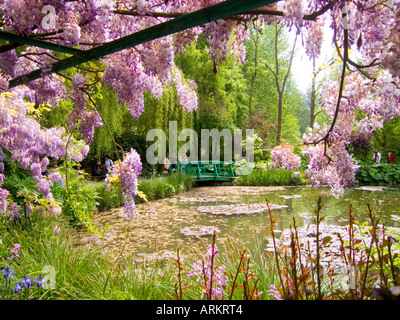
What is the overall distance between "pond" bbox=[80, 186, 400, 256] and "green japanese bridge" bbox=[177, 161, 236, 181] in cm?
318

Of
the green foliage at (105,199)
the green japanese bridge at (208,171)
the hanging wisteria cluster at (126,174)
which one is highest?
the hanging wisteria cluster at (126,174)

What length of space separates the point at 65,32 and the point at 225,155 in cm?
1554

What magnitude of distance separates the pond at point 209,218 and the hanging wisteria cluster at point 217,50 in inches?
68.2

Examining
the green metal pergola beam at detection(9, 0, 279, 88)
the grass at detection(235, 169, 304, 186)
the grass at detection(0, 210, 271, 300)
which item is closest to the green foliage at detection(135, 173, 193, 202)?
the grass at detection(235, 169, 304, 186)

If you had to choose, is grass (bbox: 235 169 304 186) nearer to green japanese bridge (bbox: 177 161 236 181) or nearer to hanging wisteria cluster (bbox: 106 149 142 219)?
green japanese bridge (bbox: 177 161 236 181)

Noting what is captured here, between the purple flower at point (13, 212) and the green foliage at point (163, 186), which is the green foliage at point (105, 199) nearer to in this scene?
the green foliage at point (163, 186)

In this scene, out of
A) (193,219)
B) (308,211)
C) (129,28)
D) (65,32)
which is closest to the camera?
(65,32)

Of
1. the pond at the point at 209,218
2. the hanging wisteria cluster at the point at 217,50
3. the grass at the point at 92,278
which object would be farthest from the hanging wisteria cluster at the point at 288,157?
the grass at the point at 92,278

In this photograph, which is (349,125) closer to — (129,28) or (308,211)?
(129,28)

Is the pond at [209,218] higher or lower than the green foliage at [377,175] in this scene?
lower

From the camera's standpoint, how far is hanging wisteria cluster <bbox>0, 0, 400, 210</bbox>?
1.26 metres

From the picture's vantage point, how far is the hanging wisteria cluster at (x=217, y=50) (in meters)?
1.26

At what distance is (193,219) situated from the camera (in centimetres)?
665
